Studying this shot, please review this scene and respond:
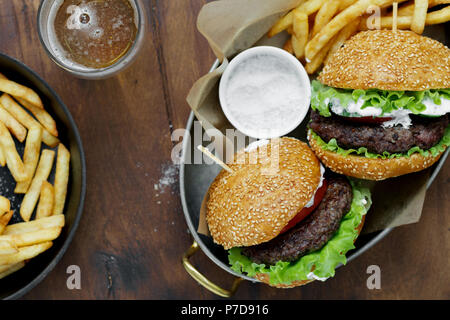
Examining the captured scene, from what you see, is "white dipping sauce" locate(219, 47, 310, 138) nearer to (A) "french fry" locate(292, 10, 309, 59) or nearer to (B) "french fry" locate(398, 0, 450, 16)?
(A) "french fry" locate(292, 10, 309, 59)

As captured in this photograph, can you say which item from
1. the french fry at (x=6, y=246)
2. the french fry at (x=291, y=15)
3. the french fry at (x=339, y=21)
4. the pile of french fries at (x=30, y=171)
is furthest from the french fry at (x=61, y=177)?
the french fry at (x=339, y=21)

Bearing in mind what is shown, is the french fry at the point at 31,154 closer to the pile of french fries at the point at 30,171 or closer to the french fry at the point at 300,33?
the pile of french fries at the point at 30,171

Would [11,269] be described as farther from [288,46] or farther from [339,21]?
[339,21]

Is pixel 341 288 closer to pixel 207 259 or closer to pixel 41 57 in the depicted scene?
pixel 207 259

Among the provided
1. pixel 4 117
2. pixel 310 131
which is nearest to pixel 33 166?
pixel 4 117

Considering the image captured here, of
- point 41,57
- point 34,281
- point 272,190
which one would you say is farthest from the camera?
point 41,57

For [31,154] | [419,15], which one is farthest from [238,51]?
[31,154]
